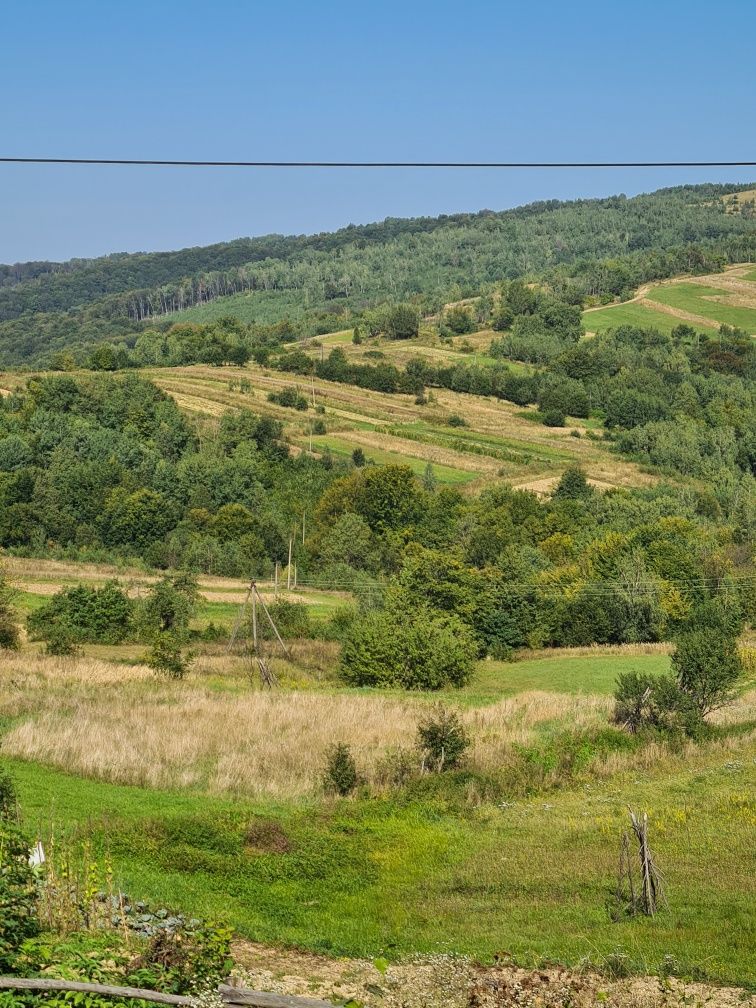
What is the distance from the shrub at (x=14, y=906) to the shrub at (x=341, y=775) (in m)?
12.7

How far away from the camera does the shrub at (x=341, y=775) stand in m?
26.5

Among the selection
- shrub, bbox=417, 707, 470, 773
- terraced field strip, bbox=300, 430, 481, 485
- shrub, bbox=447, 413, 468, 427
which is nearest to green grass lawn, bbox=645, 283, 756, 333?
shrub, bbox=447, 413, 468, 427

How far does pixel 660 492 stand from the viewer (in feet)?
338

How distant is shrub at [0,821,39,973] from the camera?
482 inches

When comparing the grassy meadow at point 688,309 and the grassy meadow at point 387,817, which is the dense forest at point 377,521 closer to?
the grassy meadow at point 387,817

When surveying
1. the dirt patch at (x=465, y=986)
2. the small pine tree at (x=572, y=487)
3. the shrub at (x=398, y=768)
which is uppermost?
the dirt patch at (x=465, y=986)

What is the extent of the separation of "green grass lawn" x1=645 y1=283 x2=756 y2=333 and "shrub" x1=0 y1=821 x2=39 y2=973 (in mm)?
172093

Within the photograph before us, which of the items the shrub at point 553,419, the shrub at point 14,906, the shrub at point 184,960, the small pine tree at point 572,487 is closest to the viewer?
the shrub at point 184,960

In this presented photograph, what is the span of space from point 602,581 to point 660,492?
3649 cm

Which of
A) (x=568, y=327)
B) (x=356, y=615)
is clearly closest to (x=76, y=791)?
(x=356, y=615)

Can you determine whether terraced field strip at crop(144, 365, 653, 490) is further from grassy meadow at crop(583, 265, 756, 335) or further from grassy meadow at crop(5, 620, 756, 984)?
grassy meadow at crop(5, 620, 756, 984)

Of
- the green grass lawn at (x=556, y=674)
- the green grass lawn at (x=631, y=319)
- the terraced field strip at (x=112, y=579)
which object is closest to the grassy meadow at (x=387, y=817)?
the green grass lawn at (x=556, y=674)

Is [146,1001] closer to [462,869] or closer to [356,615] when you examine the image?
[462,869]

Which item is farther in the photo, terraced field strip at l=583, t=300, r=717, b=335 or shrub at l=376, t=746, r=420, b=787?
terraced field strip at l=583, t=300, r=717, b=335
